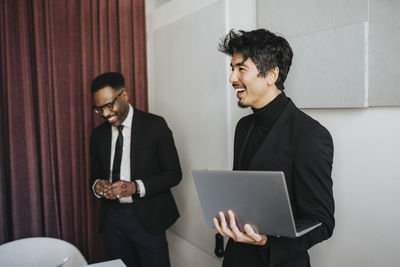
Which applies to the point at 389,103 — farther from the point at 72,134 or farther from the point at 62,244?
the point at 72,134

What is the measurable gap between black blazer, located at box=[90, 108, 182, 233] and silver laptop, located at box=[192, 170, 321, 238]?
0.93 metres

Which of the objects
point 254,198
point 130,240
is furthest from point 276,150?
point 130,240

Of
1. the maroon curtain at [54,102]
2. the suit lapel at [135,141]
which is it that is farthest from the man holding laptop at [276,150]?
the maroon curtain at [54,102]

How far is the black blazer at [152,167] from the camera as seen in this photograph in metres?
1.97

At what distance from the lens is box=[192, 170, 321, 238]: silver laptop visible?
906 millimetres

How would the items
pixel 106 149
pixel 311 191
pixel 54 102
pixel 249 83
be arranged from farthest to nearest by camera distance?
pixel 54 102 < pixel 106 149 < pixel 249 83 < pixel 311 191

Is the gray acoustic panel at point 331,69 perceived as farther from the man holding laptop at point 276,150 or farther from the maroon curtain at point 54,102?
the maroon curtain at point 54,102

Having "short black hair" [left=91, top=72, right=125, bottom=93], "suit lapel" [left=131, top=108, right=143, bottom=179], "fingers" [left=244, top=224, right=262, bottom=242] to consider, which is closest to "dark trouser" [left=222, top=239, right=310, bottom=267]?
"fingers" [left=244, top=224, right=262, bottom=242]

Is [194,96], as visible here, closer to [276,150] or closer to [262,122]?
[262,122]

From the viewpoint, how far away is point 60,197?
8.46 feet

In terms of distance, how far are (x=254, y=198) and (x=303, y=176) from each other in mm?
222

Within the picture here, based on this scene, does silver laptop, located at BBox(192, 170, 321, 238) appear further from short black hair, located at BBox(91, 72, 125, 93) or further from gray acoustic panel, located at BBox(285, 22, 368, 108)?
short black hair, located at BBox(91, 72, 125, 93)

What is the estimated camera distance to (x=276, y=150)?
118 centimetres

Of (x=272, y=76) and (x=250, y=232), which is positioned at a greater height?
(x=272, y=76)
